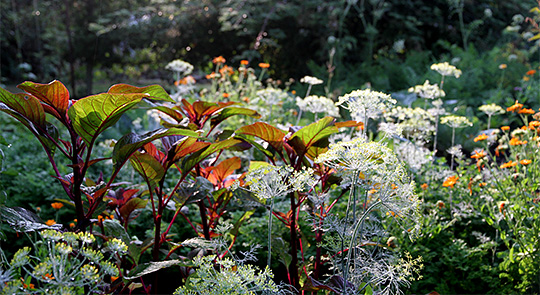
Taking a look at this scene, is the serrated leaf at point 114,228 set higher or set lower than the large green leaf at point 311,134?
lower

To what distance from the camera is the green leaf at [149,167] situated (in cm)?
120

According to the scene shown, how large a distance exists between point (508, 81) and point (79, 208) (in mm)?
4789

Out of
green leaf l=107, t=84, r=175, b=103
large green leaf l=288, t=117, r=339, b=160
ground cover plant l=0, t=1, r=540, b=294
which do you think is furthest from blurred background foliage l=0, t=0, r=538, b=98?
green leaf l=107, t=84, r=175, b=103

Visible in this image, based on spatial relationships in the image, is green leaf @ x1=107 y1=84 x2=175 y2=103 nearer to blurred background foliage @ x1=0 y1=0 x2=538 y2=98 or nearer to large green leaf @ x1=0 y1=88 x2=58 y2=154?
large green leaf @ x1=0 y1=88 x2=58 y2=154

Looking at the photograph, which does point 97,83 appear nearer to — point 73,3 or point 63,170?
point 73,3

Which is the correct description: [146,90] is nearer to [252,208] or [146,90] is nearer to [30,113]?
[30,113]

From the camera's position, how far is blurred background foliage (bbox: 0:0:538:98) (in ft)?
19.2

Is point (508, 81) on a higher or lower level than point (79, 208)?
lower

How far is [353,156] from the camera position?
1.01 metres

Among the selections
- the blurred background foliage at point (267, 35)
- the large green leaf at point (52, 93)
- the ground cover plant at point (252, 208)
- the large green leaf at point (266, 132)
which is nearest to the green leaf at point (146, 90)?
the ground cover plant at point (252, 208)

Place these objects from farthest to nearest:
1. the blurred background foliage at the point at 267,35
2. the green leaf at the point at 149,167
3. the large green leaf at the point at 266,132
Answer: the blurred background foliage at the point at 267,35, the large green leaf at the point at 266,132, the green leaf at the point at 149,167

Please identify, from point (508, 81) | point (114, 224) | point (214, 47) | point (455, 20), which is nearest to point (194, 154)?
point (114, 224)

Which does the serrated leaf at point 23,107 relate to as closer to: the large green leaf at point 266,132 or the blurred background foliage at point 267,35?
the large green leaf at point 266,132

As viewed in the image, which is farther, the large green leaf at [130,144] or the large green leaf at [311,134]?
the large green leaf at [311,134]
